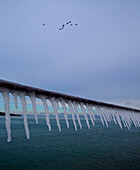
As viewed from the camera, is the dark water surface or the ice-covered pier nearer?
the ice-covered pier

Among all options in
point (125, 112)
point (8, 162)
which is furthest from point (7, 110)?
point (8, 162)

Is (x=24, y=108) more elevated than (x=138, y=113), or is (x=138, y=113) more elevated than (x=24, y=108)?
(x=138, y=113)

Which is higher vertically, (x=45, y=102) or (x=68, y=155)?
(x=68, y=155)

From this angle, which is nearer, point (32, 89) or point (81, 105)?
point (32, 89)

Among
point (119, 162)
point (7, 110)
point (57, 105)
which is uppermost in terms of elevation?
point (57, 105)

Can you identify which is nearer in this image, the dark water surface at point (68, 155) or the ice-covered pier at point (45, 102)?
the ice-covered pier at point (45, 102)

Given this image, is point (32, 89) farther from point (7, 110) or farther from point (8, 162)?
point (8, 162)

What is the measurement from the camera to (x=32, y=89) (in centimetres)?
234

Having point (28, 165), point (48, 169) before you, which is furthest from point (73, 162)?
point (28, 165)

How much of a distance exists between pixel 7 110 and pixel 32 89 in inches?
18.7

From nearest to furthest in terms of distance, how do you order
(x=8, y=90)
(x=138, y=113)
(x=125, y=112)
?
1. (x=8, y=90)
2. (x=125, y=112)
3. (x=138, y=113)

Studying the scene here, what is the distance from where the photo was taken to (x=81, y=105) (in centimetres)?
321

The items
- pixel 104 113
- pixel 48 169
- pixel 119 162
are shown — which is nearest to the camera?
pixel 104 113

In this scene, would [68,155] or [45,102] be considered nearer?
[45,102]
